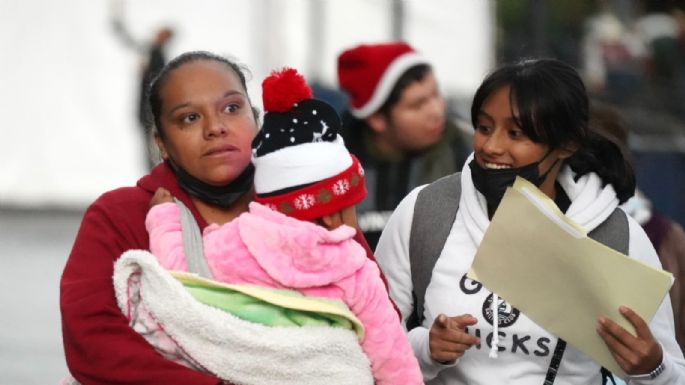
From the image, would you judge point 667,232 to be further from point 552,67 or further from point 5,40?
point 5,40

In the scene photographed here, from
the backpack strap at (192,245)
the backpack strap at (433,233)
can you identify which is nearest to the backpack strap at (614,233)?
the backpack strap at (433,233)

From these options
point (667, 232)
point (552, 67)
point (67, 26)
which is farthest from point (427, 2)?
point (552, 67)

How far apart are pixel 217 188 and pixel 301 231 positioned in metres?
0.30

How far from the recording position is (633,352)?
144 inches

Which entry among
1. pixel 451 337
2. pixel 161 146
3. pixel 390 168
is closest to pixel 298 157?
pixel 161 146

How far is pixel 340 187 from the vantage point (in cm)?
347

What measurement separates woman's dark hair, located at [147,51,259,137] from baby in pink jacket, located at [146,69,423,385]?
0.77ft

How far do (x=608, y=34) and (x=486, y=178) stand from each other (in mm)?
Result: 13557

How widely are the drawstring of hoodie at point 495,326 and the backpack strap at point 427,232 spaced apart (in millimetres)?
184

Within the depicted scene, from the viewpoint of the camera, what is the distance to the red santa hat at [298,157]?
343cm

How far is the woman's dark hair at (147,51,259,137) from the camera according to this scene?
368 centimetres

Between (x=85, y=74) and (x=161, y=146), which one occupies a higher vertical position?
(x=161, y=146)

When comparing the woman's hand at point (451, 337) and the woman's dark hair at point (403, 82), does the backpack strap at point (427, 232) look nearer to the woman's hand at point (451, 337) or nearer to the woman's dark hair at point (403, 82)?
the woman's hand at point (451, 337)

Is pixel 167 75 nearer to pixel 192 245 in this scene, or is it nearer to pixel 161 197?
pixel 161 197
